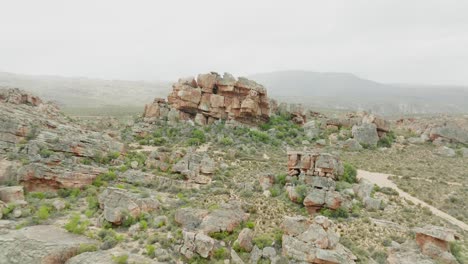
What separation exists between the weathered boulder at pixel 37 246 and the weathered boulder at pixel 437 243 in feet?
60.7

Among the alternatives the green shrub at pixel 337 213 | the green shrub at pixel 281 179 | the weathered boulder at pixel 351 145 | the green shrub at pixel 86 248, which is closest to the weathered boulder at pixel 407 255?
the green shrub at pixel 337 213

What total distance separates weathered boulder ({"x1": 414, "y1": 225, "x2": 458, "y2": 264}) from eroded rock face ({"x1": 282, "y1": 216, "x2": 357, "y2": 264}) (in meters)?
4.42

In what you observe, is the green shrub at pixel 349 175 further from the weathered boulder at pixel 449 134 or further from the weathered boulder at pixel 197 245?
the weathered boulder at pixel 449 134

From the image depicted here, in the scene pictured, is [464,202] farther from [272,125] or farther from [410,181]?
[272,125]

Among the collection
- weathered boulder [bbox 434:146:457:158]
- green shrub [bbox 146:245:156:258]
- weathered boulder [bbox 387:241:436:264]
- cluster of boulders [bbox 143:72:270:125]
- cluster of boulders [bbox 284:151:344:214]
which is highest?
cluster of boulders [bbox 143:72:270:125]

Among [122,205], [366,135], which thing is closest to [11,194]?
[122,205]

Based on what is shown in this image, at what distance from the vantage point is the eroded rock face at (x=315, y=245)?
15211 millimetres

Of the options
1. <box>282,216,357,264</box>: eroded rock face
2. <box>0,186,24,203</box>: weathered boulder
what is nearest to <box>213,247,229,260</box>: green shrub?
<box>282,216,357,264</box>: eroded rock face

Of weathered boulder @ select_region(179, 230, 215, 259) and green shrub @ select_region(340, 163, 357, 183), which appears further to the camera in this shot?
green shrub @ select_region(340, 163, 357, 183)

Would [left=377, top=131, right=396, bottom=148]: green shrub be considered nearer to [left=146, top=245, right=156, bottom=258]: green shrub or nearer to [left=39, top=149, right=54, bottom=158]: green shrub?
[left=146, top=245, right=156, bottom=258]: green shrub

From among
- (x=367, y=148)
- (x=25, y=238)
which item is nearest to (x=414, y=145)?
(x=367, y=148)

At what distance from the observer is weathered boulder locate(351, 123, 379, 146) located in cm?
4509

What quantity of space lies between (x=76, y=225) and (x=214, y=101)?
32247mm

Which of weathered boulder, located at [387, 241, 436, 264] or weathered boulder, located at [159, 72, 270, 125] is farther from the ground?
weathered boulder, located at [159, 72, 270, 125]
